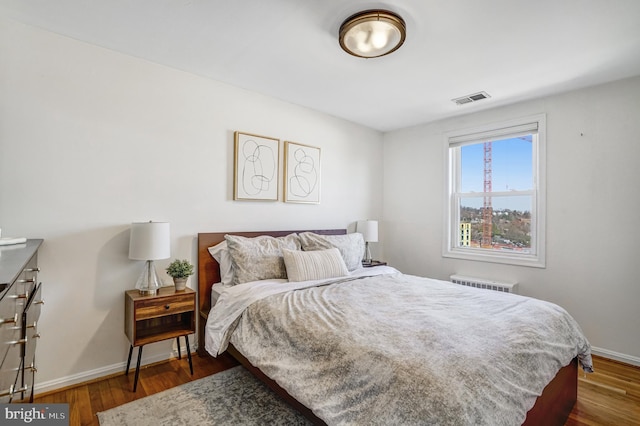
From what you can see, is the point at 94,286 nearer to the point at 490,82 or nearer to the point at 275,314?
the point at 275,314

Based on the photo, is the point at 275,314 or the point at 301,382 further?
the point at 275,314

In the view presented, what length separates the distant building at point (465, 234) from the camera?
3.83 m

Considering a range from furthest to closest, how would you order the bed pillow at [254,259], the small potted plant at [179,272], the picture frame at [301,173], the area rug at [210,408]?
1. the picture frame at [301,173]
2. the bed pillow at [254,259]
3. the small potted plant at [179,272]
4. the area rug at [210,408]

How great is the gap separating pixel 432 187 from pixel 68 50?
152 inches

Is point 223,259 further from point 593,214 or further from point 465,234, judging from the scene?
point 593,214

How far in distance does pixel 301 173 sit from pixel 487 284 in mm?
2415

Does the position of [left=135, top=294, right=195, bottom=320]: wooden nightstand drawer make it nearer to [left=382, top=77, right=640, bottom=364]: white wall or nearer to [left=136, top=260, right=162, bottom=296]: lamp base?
[left=136, top=260, right=162, bottom=296]: lamp base

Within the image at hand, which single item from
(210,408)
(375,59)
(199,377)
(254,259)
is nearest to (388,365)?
(210,408)

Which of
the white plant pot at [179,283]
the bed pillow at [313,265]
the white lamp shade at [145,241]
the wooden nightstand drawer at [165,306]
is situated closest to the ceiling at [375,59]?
the white lamp shade at [145,241]

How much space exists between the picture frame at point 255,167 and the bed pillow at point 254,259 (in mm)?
515

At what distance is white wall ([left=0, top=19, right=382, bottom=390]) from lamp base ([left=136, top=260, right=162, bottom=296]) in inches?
7.9

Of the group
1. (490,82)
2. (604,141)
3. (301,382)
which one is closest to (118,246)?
(301,382)

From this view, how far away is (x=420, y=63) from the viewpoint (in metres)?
2.53

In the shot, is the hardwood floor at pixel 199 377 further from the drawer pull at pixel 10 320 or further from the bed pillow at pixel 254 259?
the drawer pull at pixel 10 320
